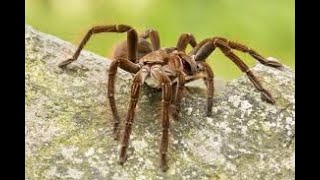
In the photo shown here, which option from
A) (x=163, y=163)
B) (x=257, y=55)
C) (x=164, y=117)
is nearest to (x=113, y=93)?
(x=164, y=117)

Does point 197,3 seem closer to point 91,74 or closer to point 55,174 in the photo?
point 91,74

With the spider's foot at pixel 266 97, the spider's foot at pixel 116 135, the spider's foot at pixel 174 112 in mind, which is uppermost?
the spider's foot at pixel 266 97

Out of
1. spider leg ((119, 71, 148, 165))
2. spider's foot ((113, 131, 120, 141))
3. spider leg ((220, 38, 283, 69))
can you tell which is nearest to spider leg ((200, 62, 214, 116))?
spider leg ((220, 38, 283, 69))

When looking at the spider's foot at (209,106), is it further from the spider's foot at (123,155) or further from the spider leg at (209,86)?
the spider's foot at (123,155)

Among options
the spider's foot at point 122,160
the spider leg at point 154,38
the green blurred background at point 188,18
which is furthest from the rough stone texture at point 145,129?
the green blurred background at point 188,18

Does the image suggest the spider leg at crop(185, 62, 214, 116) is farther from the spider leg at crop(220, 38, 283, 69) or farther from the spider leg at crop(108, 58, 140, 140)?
the spider leg at crop(108, 58, 140, 140)

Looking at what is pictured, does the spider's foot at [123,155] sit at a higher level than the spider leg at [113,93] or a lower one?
lower

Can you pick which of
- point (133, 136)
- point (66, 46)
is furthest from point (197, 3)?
point (133, 136)

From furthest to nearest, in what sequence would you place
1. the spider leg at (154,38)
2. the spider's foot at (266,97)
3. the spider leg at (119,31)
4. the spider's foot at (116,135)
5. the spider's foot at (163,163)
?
the spider leg at (154,38), the spider leg at (119,31), the spider's foot at (266,97), the spider's foot at (116,135), the spider's foot at (163,163)
